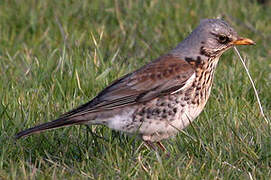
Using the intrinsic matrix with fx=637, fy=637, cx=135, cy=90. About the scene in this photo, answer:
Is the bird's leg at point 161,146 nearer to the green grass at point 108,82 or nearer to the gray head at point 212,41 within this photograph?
the green grass at point 108,82

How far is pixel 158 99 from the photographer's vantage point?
5.74 m

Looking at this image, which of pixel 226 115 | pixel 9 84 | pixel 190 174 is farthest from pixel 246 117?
pixel 9 84

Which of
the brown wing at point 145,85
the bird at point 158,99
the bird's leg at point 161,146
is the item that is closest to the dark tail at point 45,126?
the bird at point 158,99

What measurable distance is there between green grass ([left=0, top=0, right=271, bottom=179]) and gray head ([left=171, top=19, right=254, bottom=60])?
22.7 inches

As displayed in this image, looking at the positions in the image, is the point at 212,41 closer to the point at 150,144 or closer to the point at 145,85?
the point at 145,85

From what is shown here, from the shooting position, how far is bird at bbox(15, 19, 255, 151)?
5.58m

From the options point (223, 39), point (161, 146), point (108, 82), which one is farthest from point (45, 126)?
point (223, 39)

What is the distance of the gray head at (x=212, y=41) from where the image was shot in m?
6.09

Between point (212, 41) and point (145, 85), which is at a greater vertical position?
point (212, 41)

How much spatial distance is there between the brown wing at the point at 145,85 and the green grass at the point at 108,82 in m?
0.33

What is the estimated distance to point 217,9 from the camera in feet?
31.7

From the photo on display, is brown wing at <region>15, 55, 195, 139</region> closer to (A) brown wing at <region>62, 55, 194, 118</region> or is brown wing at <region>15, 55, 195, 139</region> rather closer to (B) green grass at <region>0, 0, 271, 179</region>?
(A) brown wing at <region>62, 55, 194, 118</region>

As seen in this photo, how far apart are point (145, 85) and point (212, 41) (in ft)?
2.70

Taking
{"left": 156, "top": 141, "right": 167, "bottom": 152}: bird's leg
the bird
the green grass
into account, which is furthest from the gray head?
{"left": 156, "top": 141, "right": 167, "bottom": 152}: bird's leg
